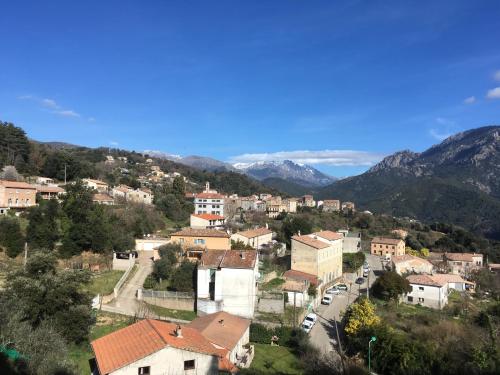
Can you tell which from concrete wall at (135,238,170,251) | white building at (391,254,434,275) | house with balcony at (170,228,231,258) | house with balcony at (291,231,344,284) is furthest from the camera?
white building at (391,254,434,275)

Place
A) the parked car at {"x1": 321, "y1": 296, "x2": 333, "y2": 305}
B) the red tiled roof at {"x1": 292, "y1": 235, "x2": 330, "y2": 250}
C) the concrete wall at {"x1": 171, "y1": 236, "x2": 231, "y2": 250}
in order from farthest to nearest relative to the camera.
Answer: the red tiled roof at {"x1": 292, "y1": 235, "x2": 330, "y2": 250} < the concrete wall at {"x1": 171, "y1": 236, "x2": 231, "y2": 250} < the parked car at {"x1": 321, "y1": 296, "x2": 333, "y2": 305}

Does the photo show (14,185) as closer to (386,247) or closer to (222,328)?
(222,328)

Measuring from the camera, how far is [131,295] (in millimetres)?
31953

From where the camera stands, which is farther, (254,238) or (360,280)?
(360,280)

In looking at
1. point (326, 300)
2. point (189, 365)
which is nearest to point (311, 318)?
point (326, 300)

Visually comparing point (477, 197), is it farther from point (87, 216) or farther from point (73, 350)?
point (73, 350)

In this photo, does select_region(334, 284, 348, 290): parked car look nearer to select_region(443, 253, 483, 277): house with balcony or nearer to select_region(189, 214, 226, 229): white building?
select_region(189, 214, 226, 229): white building

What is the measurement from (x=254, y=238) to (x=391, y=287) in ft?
52.4

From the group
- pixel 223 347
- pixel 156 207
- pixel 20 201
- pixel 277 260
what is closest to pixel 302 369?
pixel 223 347

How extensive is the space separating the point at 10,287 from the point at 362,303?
22.5m

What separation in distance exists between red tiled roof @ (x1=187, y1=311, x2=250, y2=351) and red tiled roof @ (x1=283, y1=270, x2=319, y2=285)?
1121cm

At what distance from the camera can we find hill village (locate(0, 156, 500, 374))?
1836cm

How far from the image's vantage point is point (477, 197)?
165875mm

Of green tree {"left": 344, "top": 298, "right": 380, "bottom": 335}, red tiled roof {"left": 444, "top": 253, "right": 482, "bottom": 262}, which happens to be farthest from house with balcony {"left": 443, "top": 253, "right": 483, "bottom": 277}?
green tree {"left": 344, "top": 298, "right": 380, "bottom": 335}
